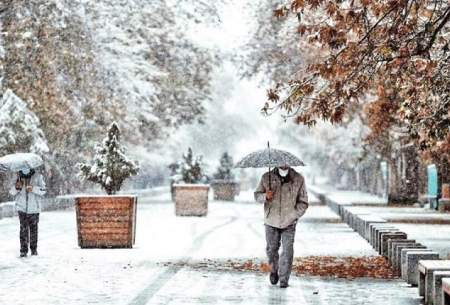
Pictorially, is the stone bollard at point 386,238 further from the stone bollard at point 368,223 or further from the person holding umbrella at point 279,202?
the person holding umbrella at point 279,202

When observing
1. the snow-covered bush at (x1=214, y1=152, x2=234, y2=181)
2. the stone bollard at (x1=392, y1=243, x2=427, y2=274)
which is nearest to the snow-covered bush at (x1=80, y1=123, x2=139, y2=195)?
the stone bollard at (x1=392, y1=243, x2=427, y2=274)

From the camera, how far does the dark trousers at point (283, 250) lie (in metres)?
14.5

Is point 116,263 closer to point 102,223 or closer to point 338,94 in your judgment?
point 102,223

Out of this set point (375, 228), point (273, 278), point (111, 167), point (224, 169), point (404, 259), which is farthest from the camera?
point (224, 169)

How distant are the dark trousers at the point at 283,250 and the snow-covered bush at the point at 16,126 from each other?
1876 centimetres

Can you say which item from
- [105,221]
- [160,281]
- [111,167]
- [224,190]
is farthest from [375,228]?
[224,190]

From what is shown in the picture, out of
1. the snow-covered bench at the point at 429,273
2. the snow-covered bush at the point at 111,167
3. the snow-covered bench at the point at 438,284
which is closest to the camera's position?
the snow-covered bench at the point at 438,284

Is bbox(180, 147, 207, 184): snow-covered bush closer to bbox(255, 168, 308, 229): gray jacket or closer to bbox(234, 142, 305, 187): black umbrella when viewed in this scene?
bbox(234, 142, 305, 187): black umbrella

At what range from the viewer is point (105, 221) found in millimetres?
20922

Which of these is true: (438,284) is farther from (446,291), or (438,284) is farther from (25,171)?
(25,171)

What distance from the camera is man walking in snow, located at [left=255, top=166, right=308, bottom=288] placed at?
14.8 meters

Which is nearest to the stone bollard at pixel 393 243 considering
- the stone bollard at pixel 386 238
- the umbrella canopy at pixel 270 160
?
the stone bollard at pixel 386 238

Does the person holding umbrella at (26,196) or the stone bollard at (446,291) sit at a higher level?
the person holding umbrella at (26,196)

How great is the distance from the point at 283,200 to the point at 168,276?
83.2 inches
